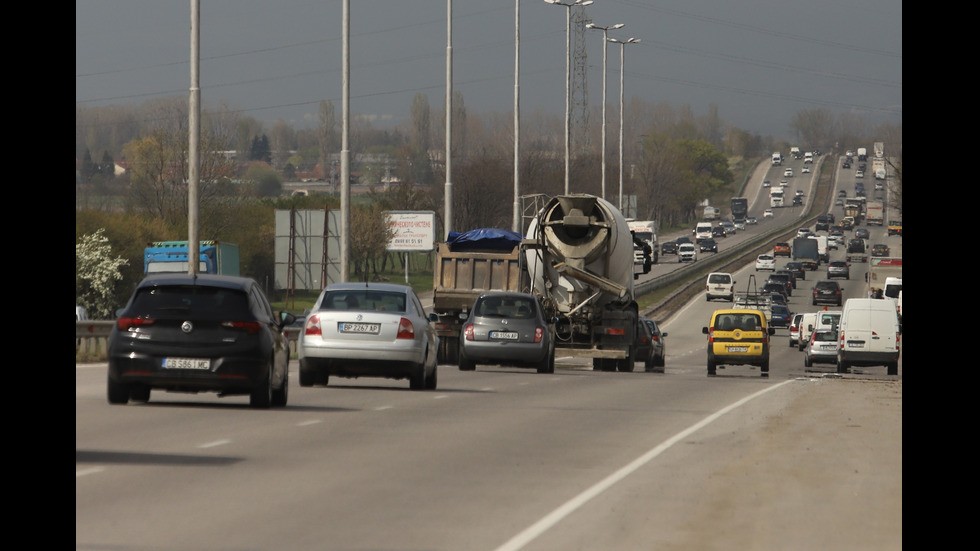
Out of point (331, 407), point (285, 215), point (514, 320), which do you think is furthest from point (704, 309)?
point (331, 407)

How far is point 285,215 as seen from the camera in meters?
62.7

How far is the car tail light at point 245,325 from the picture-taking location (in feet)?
61.2

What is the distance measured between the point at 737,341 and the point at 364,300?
20.4 m

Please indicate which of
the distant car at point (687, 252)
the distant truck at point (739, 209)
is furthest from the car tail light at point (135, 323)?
the distant truck at point (739, 209)

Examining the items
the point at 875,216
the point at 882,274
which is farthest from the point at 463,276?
the point at 875,216

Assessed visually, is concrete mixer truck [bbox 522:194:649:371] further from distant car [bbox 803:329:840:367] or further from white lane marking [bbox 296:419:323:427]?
white lane marking [bbox 296:419:323:427]

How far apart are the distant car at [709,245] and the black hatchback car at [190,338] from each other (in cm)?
11838

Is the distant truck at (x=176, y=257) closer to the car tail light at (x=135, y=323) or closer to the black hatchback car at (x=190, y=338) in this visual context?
the black hatchback car at (x=190, y=338)

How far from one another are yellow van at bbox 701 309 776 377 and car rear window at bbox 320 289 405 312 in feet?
63.2

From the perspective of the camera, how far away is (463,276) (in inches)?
1556

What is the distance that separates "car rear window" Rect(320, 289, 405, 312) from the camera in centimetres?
2381

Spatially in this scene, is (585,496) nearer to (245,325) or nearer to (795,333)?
(245,325)

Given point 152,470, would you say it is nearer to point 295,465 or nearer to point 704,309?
point 295,465
